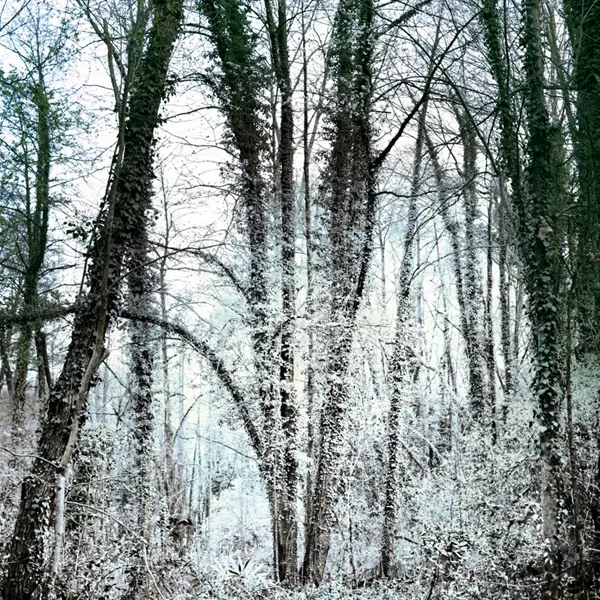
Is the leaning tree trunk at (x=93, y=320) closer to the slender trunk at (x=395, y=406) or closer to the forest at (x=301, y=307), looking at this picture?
the forest at (x=301, y=307)

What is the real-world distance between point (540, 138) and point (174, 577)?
6.69 meters

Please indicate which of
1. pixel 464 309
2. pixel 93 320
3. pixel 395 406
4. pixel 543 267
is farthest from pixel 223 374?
pixel 464 309

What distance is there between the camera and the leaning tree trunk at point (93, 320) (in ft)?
20.7

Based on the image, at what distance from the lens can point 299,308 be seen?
10.5 m

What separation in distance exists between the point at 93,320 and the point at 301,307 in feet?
13.5

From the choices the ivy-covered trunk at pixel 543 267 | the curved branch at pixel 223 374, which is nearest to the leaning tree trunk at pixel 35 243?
the curved branch at pixel 223 374

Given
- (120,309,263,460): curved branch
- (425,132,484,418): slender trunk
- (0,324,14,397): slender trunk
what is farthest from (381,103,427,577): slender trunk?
(0,324,14,397): slender trunk

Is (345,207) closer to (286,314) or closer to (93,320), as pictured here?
(286,314)

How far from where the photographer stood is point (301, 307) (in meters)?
10.5

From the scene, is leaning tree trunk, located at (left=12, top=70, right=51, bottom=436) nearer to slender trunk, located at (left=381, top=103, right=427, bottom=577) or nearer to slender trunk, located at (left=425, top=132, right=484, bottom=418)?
slender trunk, located at (left=381, top=103, right=427, bottom=577)

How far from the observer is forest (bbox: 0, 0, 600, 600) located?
654 cm

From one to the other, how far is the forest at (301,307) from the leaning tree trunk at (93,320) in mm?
35

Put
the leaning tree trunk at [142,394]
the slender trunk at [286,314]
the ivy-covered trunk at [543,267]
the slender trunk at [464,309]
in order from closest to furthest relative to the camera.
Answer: the ivy-covered trunk at [543,267] < the leaning tree trunk at [142,394] < the slender trunk at [286,314] < the slender trunk at [464,309]

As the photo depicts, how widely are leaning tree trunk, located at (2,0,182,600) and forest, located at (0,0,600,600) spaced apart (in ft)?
0.11
